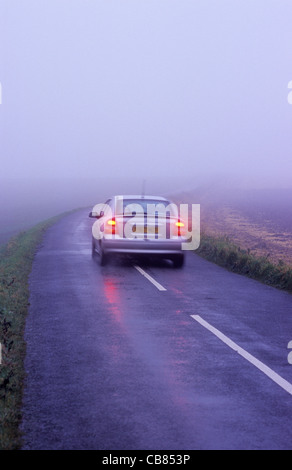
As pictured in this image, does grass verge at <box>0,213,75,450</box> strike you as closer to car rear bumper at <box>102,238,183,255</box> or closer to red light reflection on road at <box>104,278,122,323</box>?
red light reflection on road at <box>104,278,122,323</box>

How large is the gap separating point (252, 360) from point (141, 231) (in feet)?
24.8

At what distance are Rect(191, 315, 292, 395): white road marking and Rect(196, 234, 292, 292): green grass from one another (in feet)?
Result: 15.3

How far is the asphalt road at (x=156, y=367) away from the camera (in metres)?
4.98

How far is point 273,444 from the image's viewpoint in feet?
15.6

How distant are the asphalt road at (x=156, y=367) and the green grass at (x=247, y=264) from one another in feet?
2.80

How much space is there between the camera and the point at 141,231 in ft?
47.3

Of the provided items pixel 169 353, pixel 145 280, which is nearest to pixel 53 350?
pixel 169 353

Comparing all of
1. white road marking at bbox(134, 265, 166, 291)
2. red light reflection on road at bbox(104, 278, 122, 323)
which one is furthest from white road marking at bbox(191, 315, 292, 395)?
white road marking at bbox(134, 265, 166, 291)

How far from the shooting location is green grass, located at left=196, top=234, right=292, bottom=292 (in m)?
13.5

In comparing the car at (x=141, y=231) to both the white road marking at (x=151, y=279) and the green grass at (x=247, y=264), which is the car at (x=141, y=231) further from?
the green grass at (x=247, y=264)

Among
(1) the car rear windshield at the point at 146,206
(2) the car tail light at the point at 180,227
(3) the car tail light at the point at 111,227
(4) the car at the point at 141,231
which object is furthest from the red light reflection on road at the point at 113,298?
(2) the car tail light at the point at 180,227

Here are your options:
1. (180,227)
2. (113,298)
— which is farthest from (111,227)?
(113,298)

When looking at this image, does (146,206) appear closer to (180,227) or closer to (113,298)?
(180,227)
